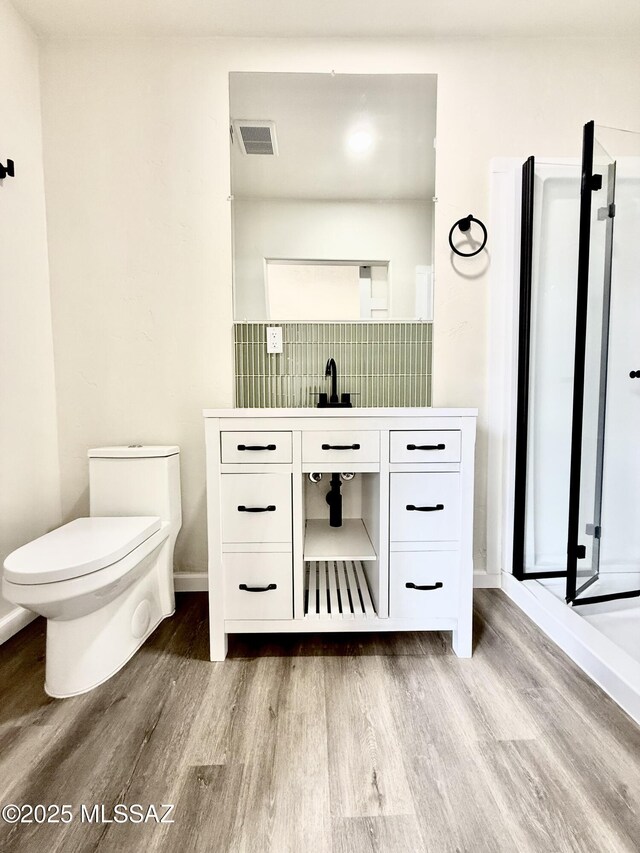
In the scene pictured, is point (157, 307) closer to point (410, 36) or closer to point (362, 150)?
point (362, 150)

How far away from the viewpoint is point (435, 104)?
1.94 m

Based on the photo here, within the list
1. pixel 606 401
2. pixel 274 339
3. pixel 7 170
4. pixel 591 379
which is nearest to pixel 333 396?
pixel 274 339

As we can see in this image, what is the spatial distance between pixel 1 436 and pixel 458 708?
191 centimetres

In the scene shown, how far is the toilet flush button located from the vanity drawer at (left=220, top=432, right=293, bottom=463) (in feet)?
2.24

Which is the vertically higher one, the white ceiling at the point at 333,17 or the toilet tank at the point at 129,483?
the white ceiling at the point at 333,17

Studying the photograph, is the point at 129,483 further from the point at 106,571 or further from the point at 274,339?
the point at 274,339

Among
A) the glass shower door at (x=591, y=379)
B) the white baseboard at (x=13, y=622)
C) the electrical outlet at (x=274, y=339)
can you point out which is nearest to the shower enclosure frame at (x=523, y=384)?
the glass shower door at (x=591, y=379)

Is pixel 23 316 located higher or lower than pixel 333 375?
higher

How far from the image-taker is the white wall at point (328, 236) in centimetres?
194

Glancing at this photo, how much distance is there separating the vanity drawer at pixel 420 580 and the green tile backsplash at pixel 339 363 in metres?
0.77

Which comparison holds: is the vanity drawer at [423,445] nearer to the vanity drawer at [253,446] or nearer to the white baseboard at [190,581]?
the vanity drawer at [253,446]

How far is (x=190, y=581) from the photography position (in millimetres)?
2061

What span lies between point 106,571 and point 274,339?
1175mm

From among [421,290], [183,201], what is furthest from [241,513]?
[183,201]
